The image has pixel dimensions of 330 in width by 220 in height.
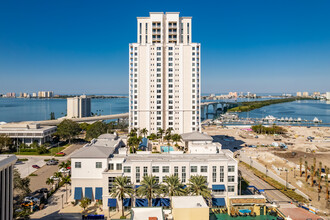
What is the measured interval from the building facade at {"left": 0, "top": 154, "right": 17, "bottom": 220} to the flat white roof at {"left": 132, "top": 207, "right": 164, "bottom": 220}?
35.5 ft

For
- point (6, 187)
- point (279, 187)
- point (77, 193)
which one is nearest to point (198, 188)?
point (77, 193)

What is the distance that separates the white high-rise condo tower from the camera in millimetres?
72062

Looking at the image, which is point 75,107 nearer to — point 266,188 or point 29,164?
point 29,164

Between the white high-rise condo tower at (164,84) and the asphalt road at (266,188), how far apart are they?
26930 mm

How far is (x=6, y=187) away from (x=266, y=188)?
3771 cm

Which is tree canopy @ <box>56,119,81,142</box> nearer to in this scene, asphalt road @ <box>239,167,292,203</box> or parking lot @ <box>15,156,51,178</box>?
parking lot @ <box>15,156,51,178</box>

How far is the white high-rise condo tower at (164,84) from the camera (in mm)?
72062

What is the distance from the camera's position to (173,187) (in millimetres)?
29562

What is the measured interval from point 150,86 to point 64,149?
29.8 metres

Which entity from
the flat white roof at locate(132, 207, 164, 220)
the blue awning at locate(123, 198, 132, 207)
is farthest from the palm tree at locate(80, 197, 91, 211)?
the flat white roof at locate(132, 207, 164, 220)

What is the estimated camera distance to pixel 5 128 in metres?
69.1

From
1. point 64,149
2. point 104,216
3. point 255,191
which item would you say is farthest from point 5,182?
point 64,149

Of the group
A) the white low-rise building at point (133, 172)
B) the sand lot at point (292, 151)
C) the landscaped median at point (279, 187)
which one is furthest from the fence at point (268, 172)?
the white low-rise building at point (133, 172)

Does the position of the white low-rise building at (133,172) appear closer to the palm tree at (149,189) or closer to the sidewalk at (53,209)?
the palm tree at (149,189)
